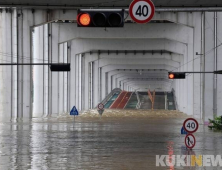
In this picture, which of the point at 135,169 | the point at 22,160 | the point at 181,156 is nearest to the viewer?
the point at 135,169

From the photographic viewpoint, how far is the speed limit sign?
49.1ft

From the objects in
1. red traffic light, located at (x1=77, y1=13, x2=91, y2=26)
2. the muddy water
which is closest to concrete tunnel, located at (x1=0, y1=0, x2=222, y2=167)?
the muddy water

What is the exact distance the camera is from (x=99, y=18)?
15.9m

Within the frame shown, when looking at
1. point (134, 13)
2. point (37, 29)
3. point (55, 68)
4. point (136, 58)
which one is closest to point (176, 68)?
point (136, 58)

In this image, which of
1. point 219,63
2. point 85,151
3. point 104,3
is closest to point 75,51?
point 219,63

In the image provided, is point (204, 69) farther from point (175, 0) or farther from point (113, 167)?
point (113, 167)

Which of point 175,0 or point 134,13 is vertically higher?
point 175,0

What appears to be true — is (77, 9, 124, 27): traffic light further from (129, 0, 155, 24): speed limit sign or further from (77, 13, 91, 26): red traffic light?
(129, 0, 155, 24): speed limit sign

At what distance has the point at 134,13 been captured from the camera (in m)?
15.0

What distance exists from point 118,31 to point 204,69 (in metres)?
16.3

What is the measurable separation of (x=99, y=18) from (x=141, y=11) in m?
1.32

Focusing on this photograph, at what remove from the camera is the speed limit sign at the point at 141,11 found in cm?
1498

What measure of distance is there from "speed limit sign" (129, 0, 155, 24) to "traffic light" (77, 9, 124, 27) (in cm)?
92

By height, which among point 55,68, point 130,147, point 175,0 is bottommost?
point 130,147
